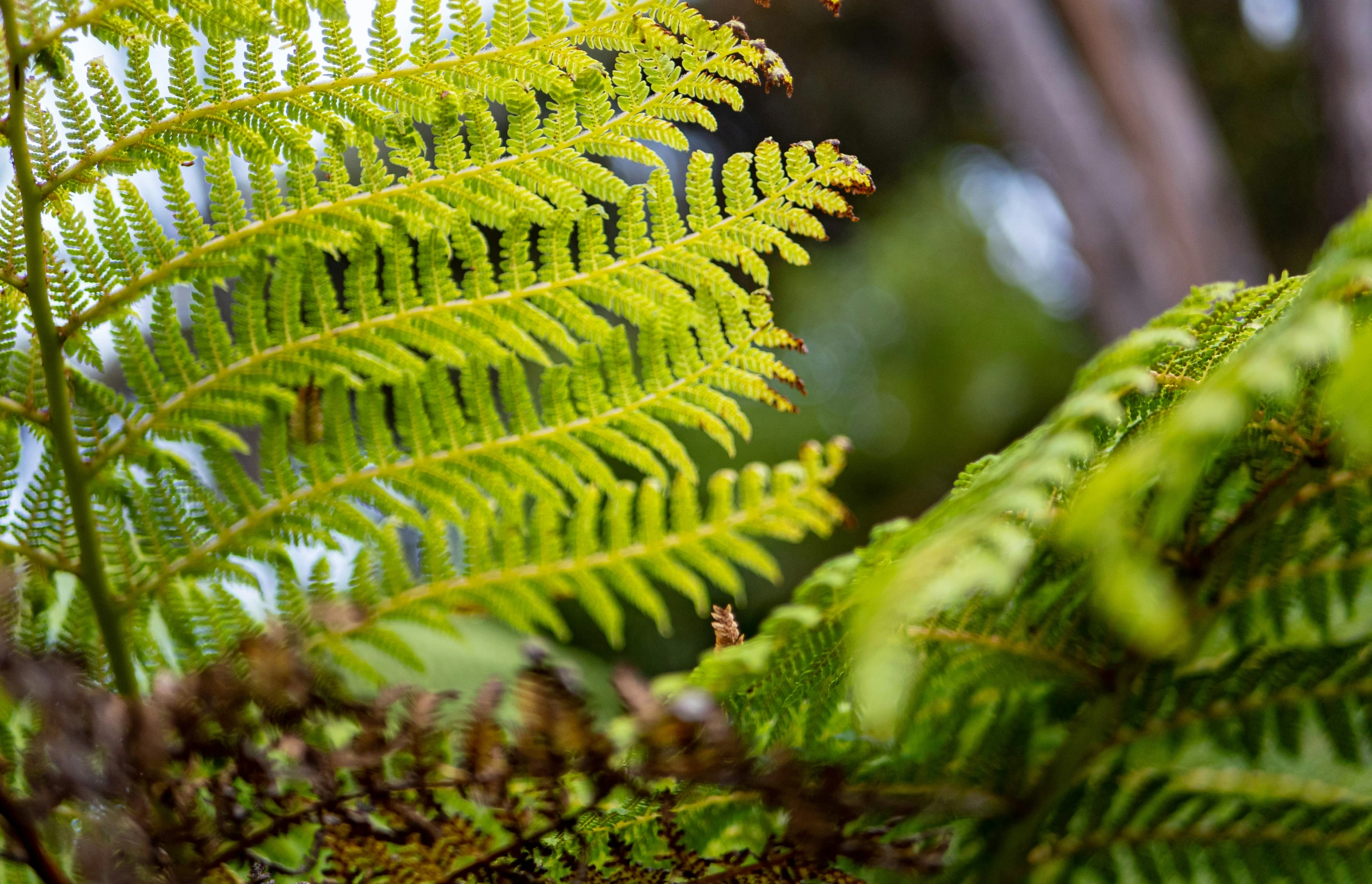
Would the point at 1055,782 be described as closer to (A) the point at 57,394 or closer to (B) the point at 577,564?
(B) the point at 577,564

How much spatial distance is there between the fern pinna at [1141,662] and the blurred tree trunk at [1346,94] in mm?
2281

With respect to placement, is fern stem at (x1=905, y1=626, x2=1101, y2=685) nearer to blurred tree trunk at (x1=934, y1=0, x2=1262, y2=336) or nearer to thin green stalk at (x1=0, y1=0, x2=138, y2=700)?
thin green stalk at (x1=0, y1=0, x2=138, y2=700)

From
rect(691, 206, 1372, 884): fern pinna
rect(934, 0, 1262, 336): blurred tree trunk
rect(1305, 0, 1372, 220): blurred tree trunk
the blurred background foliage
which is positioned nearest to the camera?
rect(691, 206, 1372, 884): fern pinna

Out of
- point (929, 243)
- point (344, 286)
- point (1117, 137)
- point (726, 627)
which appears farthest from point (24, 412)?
point (929, 243)

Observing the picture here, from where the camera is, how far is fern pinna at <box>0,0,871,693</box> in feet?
1.09

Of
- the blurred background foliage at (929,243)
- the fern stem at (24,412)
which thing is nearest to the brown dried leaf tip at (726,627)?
the fern stem at (24,412)

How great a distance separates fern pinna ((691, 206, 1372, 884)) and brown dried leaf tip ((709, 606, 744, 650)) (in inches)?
1.0

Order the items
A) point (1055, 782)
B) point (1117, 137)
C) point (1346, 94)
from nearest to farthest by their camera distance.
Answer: point (1055, 782), point (1346, 94), point (1117, 137)

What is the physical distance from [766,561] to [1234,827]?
167 millimetres

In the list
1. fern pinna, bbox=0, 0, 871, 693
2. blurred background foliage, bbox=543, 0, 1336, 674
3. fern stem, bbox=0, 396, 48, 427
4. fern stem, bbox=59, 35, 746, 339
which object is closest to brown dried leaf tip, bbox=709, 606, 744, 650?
fern pinna, bbox=0, 0, 871, 693

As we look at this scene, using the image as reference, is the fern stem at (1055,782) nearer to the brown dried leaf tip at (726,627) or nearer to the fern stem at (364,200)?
the brown dried leaf tip at (726,627)

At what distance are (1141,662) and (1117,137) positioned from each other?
2.50 meters

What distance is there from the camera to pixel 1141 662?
0.95 feet

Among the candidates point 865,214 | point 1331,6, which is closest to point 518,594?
point 1331,6
